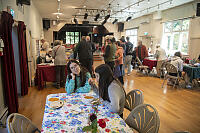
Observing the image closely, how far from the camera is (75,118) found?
1425 millimetres

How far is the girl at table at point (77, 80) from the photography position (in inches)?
89.8

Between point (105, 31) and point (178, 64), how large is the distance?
12.6m

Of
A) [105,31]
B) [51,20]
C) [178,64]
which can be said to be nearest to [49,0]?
[178,64]

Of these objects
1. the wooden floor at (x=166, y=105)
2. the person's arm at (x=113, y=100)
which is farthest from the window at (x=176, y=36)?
the person's arm at (x=113, y=100)

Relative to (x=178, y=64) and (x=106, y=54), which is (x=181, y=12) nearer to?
(x=178, y=64)

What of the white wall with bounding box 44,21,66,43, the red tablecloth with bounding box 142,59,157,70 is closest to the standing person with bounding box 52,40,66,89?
the red tablecloth with bounding box 142,59,157,70

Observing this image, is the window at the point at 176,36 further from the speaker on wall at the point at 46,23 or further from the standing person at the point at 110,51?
the speaker on wall at the point at 46,23

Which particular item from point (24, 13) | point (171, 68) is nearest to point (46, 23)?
point (24, 13)

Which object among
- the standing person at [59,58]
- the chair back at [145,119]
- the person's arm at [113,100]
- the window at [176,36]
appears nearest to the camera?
the chair back at [145,119]

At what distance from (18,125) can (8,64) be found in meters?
1.98

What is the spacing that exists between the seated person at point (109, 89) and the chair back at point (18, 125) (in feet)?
2.68

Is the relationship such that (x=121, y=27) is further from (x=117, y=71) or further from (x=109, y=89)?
(x=109, y=89)

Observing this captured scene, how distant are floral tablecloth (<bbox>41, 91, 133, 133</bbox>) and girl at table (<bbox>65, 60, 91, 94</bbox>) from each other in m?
0.43

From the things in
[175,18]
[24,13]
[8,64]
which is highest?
[175,18]
